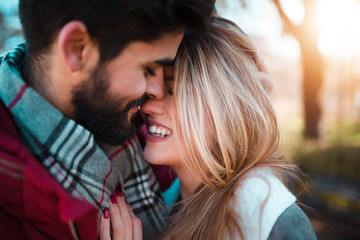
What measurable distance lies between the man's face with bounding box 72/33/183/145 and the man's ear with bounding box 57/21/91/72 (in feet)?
0.30

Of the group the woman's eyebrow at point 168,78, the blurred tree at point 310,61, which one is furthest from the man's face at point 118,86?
the blurred tree at point 310,61

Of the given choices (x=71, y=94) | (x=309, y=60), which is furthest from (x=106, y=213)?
(x=309, y=60)

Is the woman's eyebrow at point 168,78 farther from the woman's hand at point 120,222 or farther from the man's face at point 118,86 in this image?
the woman's hand at point 120,222

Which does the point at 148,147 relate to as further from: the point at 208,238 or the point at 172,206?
the point at 208,238

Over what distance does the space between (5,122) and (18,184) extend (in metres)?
0.27

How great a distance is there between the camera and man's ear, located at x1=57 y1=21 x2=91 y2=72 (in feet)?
4.50

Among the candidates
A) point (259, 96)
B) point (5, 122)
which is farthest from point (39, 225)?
point (259, 96)

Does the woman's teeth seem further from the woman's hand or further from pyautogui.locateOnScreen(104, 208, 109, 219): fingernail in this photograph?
pyautogui.locateOnScreen(104, 208, 109, 219): fingernail

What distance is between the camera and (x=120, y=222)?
69.1 inches

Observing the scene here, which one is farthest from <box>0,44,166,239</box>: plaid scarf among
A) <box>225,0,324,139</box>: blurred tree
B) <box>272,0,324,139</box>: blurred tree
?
<box>272,0,324,139</box>: blurred tree

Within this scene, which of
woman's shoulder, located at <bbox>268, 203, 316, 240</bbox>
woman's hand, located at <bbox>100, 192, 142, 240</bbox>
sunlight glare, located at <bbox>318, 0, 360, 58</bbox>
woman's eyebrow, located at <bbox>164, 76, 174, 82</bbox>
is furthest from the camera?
sunlight glare, located at <bbox>318, 0, 360, 58</bbox>

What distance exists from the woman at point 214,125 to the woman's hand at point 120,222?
0.02 meters

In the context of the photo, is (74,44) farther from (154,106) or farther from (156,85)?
(154,106)

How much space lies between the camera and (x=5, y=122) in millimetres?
1322
